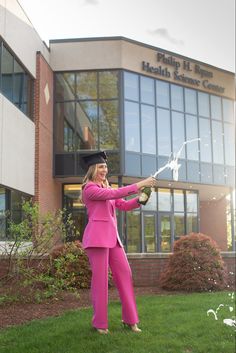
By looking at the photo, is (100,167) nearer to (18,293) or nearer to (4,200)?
(18,293)

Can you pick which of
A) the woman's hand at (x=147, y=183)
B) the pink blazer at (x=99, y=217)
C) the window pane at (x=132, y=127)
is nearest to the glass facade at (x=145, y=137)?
the window pane at (x=132, y=127)

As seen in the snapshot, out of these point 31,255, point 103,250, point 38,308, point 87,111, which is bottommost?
point 38,308

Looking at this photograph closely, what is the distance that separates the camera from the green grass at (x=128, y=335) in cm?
545

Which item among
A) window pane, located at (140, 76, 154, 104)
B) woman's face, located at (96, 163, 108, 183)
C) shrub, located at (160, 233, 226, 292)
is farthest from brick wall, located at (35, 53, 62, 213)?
woman's face, located at (96, 163, 108, 183)

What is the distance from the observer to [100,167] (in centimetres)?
598

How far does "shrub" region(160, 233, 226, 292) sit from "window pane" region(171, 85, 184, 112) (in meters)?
14.5

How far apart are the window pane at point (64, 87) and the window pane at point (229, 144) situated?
363 inches

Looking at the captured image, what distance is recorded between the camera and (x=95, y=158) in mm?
5973

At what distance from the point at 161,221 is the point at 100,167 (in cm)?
2013

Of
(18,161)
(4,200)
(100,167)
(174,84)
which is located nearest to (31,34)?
(18,161)

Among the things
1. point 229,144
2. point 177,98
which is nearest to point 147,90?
point 177,98

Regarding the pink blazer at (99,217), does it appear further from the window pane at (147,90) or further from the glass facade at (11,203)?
the window pane at (147,90)

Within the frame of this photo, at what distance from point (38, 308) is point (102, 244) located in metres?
3.04

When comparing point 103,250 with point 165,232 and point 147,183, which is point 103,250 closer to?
point 147,183
